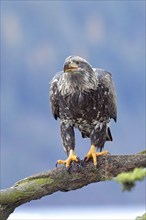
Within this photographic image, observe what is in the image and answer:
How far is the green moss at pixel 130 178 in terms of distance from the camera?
2.37m

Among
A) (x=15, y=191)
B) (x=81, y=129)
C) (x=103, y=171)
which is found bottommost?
(x=15, y=191)

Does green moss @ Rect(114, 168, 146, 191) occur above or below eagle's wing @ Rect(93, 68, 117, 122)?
below

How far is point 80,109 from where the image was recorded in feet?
19.6

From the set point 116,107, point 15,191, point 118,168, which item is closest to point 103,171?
point 118,168

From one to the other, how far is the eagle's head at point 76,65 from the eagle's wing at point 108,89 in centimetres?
26

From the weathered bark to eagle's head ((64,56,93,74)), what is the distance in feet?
3.84

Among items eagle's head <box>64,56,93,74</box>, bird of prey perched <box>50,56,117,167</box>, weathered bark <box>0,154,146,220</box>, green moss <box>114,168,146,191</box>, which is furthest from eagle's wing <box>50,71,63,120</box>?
green moss <box>114,168,146,191</box>

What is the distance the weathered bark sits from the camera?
4.75m

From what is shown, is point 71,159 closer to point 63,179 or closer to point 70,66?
point 63,179

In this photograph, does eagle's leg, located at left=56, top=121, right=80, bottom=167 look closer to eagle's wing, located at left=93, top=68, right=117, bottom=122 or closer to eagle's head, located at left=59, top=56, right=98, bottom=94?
eagle's head, located at left=59, top=56, right=98, bottom=94

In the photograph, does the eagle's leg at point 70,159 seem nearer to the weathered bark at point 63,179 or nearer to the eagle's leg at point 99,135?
the weathered bark at point 63,179

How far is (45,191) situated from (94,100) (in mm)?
1626

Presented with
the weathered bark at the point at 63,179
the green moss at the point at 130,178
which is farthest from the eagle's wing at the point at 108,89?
the green moss at the point at 130,178

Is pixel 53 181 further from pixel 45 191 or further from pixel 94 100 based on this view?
pixel 94 100
